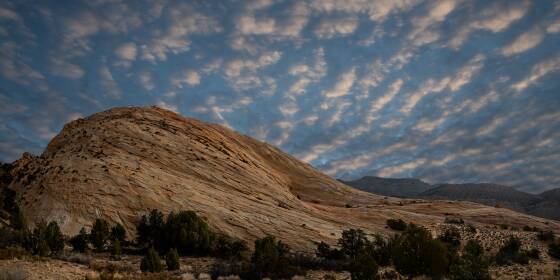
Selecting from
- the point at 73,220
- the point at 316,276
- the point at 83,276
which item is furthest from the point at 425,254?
the point at 73,220

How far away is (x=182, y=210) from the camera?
3841cm

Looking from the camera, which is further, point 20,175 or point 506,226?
point 506,226

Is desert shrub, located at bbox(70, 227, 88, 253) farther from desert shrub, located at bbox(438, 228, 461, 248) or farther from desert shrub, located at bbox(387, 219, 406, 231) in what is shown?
desert shrub, located at bbox(438, 228, 461, 248)

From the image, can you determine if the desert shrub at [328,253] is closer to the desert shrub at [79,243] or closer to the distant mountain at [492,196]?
the desert shrub at [79,243]

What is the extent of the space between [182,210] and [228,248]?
281 inches

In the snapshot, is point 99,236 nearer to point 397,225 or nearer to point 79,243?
point 79,243

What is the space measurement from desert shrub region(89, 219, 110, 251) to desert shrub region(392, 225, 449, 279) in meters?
20.1

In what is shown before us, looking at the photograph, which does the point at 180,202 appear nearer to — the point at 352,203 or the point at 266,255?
the point at 266,255

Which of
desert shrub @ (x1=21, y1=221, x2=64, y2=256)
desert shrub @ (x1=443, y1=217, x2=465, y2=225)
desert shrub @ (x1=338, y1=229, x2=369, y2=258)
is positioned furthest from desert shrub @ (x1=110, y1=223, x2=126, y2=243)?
desert shrub @ (x1=443, y1=217, x2=465, y2=225)

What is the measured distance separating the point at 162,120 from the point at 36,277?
43225 mm

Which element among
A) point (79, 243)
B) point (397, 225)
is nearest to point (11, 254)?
point (79, 243)

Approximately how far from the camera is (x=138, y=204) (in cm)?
3766

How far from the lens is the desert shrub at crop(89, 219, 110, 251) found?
97.6ft

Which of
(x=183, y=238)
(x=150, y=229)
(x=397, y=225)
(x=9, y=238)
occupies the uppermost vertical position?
(x=397, y=225)
